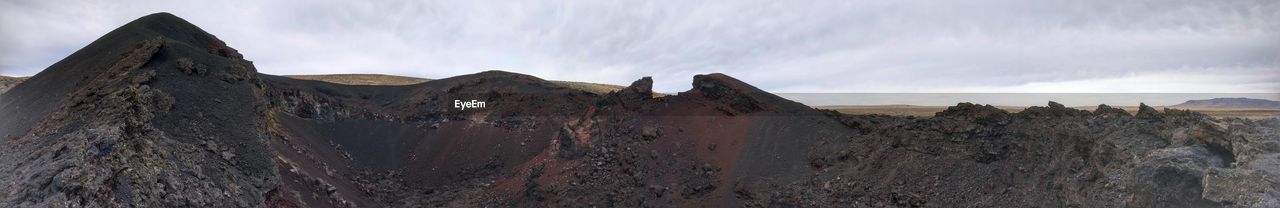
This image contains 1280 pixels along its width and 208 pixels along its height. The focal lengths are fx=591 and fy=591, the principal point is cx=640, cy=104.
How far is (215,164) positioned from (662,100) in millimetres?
12754

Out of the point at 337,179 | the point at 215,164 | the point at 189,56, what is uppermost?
the point at 189,56

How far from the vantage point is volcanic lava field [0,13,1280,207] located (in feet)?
32.5

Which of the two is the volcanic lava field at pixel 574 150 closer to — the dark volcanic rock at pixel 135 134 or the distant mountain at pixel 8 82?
the dark volcanic rock at pixel 135 134

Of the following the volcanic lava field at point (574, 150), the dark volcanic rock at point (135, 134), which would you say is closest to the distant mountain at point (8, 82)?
the volcanic lava field at point (574, 150)

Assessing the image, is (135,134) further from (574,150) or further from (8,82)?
(8,82)

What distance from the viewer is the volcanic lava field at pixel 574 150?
9906 millimetres

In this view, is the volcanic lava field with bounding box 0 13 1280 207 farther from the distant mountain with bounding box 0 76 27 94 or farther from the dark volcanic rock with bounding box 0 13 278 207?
the distant mountain with bounding box 0 76 27 94

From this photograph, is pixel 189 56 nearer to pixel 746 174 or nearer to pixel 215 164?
pixel 215 164

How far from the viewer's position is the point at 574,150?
18.0m

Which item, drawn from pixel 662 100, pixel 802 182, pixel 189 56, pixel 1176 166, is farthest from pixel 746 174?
pixel 189 56

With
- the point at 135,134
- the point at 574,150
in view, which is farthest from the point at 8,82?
the point at 574,150

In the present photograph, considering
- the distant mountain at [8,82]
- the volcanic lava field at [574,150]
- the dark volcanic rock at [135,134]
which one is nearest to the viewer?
the dark volcanic rock at [135,134]

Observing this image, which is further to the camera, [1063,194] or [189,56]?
[189,56]

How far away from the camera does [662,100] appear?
2048 cm
